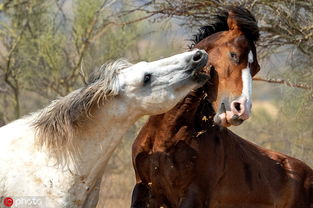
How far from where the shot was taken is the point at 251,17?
5598 millimetres

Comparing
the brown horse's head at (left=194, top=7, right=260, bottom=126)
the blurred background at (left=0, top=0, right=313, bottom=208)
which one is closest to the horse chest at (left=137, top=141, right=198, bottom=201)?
the brown horse's head at (left=194, top=7, right=260, bottom=126)

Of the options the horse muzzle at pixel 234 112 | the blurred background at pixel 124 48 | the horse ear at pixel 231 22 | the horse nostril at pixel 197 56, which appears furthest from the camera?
the blurred background at pixel 124 48

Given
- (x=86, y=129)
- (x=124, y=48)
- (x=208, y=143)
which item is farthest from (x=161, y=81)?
(x=124, y=48)

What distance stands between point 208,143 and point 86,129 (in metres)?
1.37

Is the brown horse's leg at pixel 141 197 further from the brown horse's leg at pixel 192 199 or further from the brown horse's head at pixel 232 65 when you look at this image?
the brown horse's head at pixel 232 65

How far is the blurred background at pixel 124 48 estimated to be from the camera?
283 inches

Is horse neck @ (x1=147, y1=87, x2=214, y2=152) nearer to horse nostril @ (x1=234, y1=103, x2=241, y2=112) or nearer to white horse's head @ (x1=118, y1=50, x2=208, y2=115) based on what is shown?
horse nostril @ (x1=234, y1=103, x2=241, y2=112)

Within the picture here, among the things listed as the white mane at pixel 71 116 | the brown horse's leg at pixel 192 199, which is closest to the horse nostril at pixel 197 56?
the white mane at pixel 71 116

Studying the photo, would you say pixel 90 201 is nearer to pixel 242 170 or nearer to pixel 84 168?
pixel 84 168

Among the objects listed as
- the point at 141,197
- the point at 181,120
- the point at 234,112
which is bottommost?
the point at 141,197

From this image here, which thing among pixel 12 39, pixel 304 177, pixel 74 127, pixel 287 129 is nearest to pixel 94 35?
pixel 12 39

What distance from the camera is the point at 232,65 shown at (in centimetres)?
529

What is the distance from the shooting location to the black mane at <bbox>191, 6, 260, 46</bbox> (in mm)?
5504

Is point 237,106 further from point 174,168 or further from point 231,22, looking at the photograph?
point 231,22
